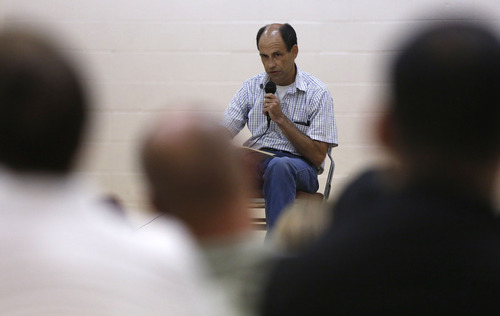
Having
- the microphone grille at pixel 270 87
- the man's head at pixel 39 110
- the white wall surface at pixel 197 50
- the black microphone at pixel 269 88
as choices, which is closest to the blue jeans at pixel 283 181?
the black microphone at pixel 269 88

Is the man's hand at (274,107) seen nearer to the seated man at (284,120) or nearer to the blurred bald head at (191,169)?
the seated man at (284,120)

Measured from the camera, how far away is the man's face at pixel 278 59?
3428 millimetres

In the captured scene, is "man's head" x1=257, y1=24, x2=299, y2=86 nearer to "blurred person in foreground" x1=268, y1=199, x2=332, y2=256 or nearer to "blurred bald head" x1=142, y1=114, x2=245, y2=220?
"blurred person in foreground" x1=268, y1=199, x2=332, y2=256

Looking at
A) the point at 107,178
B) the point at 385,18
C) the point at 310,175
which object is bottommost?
the point at 107,178

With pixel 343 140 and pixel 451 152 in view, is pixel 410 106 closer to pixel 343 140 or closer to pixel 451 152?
pixel 451 152

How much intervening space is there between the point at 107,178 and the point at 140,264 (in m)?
3.94

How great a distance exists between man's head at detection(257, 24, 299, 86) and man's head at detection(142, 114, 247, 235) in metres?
2.51

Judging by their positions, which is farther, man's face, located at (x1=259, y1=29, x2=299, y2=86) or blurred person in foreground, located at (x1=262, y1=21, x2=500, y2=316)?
man's face, located at (x1=259, y1=29, x2=299, y2=86)

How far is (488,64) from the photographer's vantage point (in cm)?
89

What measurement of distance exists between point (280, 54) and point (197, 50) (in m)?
A: 1.31

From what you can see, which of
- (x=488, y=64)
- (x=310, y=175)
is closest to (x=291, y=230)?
(x=488, y=64)

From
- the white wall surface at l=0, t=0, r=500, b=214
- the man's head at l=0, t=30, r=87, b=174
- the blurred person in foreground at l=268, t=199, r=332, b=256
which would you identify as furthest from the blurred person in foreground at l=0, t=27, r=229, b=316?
the white wall surface at l=0, t=0, r=500, b=214

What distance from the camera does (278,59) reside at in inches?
135

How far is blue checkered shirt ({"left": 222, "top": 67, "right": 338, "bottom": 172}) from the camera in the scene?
332cm
